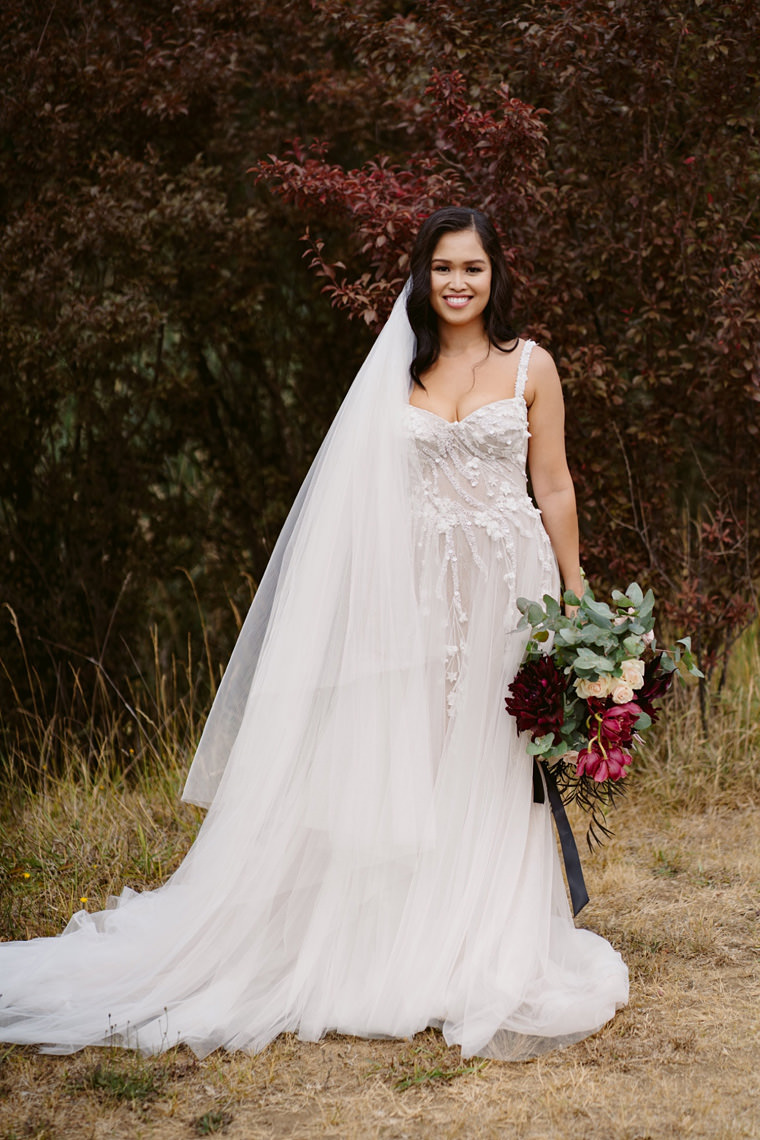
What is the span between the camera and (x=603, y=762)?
3.14 metres

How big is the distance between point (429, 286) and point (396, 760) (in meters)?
1.46

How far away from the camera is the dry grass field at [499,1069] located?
2699 millimetres

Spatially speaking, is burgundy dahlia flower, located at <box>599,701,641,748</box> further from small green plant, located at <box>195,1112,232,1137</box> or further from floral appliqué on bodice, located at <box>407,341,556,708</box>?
small green plant, located at <box>195,1112,232,1137</box>

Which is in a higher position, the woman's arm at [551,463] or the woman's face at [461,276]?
the woman's face at [461,276]

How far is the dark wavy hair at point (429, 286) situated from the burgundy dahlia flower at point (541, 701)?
0.97m

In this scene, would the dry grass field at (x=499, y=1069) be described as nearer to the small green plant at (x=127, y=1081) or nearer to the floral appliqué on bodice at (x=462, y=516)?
the small green plant at (x=127, y=1081)

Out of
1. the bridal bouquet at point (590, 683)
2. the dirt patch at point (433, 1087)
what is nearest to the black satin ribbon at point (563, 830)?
the bridal bouquet at point (590, 683)

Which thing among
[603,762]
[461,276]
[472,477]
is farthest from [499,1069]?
[461,276]

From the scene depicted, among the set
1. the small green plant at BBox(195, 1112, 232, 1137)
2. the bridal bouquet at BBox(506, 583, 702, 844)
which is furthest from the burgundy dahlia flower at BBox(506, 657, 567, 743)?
the small green plant at BBox(195, 1112, 232, 1137)

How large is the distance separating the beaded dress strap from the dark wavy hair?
0.04 meters

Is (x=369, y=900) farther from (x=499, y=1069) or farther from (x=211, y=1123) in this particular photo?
(x=211, y=1123)

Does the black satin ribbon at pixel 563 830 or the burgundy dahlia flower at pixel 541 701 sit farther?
the black satin ribbon at pixel 563 830

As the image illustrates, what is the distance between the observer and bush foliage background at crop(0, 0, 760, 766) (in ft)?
16.2

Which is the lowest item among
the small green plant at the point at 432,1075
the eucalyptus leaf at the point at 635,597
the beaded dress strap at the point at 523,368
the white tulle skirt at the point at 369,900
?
the small green plant at the point at 432,1075
